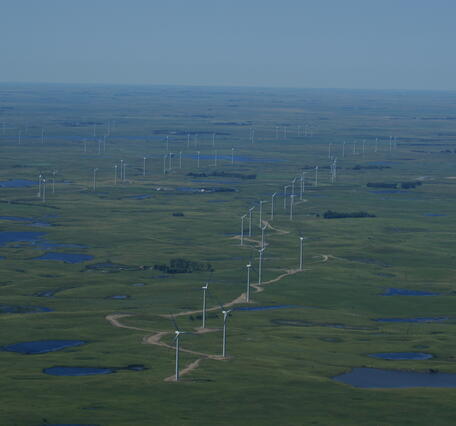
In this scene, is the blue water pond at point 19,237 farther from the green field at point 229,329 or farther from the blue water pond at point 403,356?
the blue water pond at point 403,356

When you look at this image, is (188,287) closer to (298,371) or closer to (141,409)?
(298,371)

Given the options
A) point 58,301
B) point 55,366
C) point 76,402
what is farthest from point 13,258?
point 76,402

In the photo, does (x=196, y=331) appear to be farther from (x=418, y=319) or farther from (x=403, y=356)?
(x=418, y=319)

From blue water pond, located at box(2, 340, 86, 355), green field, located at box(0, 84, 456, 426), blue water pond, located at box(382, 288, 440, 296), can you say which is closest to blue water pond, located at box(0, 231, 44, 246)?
green field, located at box(0, 84, 456, 426)

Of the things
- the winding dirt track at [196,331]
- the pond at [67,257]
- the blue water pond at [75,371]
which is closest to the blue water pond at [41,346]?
the winding dirt track at [196,331]

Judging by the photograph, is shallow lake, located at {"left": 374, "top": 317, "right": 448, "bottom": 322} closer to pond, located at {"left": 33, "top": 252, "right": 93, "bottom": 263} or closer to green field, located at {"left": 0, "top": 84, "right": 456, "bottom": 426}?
green field, located at {"left": 0, "top": 84, "right": 456, "bottom": 426}

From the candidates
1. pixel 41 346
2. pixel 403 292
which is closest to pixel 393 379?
pixel 41 346

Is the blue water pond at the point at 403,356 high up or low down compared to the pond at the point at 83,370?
up
